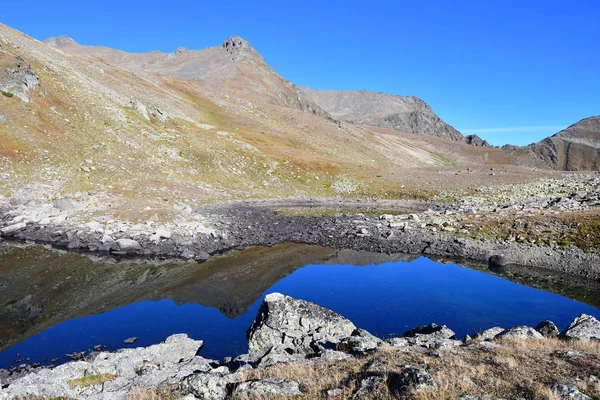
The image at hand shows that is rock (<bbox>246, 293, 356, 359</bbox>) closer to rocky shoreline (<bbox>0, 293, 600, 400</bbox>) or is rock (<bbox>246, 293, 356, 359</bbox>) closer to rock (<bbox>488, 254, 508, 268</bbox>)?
rocky shoreline (<bbox>0, 293, 600, 400</bbox>)

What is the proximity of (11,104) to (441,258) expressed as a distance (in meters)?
67.4

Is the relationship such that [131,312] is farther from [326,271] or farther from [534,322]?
[534,322]

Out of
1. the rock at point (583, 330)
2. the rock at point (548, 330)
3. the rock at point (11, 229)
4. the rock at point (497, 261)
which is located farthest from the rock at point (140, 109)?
the rock at point (583, 330)

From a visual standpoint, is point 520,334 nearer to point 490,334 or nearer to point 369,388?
point 490,334

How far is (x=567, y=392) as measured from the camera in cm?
1064

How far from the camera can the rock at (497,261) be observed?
35781 mm

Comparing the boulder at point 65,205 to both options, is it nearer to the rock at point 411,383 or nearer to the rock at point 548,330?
the rock at point 411,383

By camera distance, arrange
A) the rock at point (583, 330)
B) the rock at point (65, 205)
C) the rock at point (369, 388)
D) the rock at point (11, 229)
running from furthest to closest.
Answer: the rock at point (65, 205) < the rock at point (11, 229) < the rock at point (583, 330) < the rock at point (369, 388)

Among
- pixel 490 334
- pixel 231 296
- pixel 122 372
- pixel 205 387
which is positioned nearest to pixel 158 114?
pixel 231 296

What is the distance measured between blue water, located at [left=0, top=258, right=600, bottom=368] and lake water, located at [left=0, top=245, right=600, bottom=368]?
7 centimetres

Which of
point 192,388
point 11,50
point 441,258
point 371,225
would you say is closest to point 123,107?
point 11,50

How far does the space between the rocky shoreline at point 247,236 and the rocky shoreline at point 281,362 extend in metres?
18.1

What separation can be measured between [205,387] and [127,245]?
94.5ft

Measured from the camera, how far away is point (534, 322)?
25.0 meters
